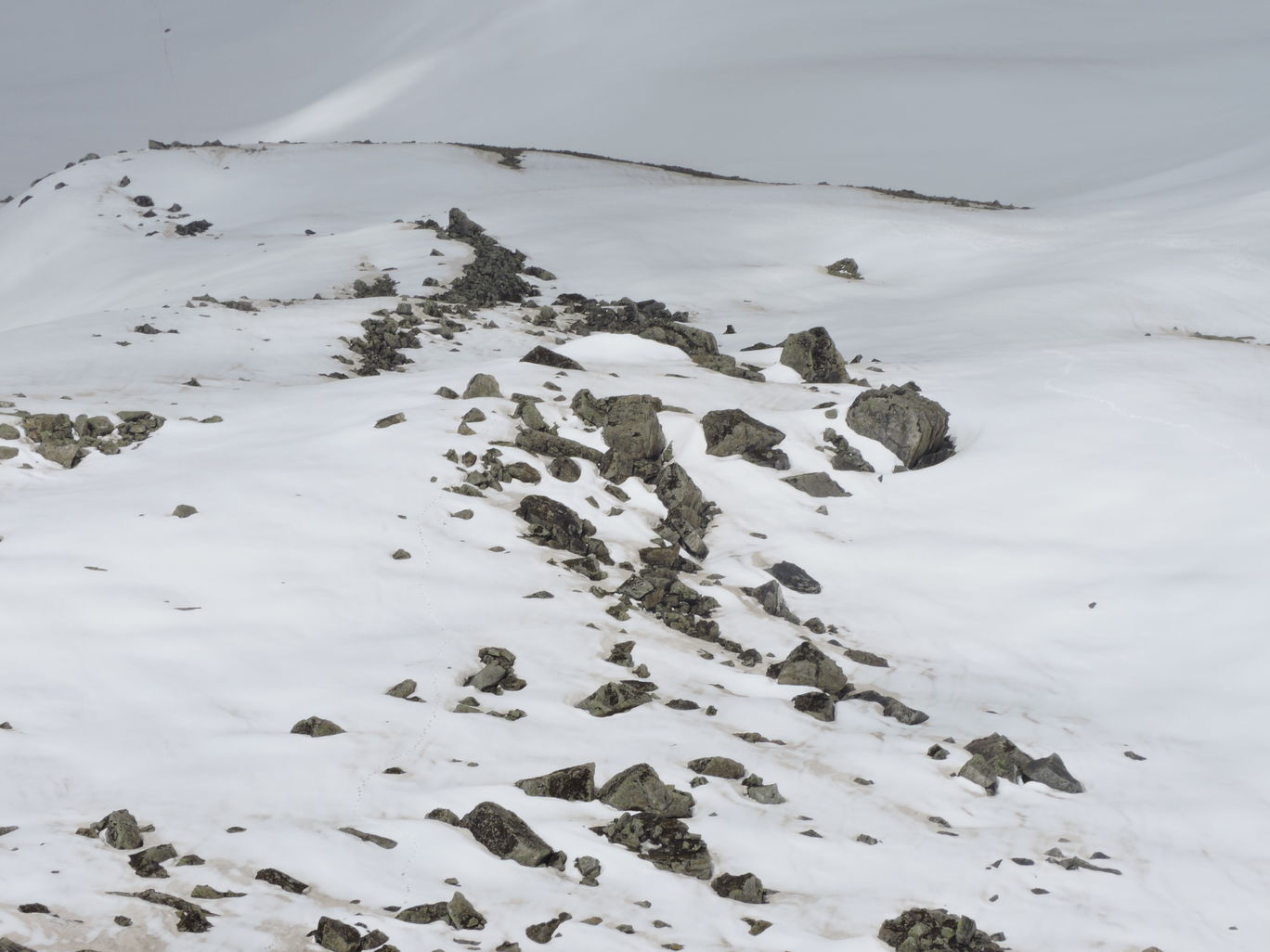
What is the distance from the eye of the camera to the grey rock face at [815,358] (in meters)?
14.9

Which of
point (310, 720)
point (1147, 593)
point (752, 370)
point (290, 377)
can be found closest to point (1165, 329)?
point (752, 370)

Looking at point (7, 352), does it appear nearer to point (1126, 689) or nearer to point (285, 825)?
point (285, 825)

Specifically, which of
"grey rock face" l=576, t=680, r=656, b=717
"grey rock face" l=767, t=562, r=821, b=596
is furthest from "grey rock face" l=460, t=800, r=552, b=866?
"grey rock face" l=767, t=562, r=821, b=596

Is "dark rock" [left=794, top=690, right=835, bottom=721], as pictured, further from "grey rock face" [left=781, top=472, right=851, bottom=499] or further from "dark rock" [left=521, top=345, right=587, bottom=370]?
"dark rock" [left=521, top=345, right=587, bottom=370]

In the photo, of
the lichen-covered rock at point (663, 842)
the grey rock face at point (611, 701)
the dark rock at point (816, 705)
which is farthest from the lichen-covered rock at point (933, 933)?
the grey rock face at point (611, 701)

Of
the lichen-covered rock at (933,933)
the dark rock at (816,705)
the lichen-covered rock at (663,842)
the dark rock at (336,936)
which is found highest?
the dark rock at (336,936)

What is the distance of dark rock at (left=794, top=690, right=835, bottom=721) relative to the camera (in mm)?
8156

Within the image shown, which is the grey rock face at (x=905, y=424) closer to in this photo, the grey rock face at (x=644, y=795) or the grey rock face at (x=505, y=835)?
the grey rock face at (x=644, y=795)

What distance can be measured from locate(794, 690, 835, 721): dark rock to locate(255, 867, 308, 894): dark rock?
4116 mm

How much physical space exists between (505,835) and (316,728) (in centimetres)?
157

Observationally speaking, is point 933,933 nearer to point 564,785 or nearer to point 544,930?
point 544,930

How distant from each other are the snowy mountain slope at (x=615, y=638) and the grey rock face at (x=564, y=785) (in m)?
0.10

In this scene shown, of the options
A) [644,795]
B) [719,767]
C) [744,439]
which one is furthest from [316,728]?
[744,439]

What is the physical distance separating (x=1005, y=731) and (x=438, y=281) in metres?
16.2
